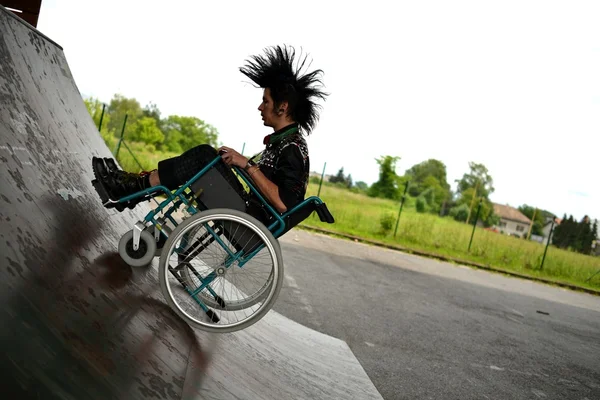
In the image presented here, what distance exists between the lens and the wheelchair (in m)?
2.84

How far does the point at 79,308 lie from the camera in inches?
80.1

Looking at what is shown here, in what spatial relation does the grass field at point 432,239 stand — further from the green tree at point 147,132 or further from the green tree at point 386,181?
the green tree at point 386,181

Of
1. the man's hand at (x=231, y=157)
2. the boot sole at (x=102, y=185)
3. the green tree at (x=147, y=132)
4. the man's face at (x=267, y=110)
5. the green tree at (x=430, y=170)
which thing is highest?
the green tree at (x=430, y=170)

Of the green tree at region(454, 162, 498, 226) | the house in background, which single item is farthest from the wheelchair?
the house in background

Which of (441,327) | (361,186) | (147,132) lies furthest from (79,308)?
(361,186)

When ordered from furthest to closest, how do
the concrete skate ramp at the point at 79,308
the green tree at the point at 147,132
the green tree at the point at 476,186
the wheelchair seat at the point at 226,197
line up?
the green tree at the point at 476,186
the green tree at the point at 147,132
the wheelchair seat at the point at 226,197
the concrete skate ramp at the point at 79,308

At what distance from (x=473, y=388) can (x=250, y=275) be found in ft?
8.28

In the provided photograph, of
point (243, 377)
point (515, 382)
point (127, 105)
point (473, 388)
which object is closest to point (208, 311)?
point (243, 377)

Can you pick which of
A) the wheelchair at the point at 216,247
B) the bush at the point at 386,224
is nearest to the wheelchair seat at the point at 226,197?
the wheelchair at the point at 216,247

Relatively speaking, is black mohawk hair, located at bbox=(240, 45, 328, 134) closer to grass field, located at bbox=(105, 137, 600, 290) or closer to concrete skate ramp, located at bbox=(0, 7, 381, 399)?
concrete skate ramp, located at bbox=(0, 7, 381, 399)

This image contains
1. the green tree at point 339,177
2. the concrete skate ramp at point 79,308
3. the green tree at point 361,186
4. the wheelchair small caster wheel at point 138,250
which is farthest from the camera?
the green tree at point 361,186

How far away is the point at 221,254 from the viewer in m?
3.04

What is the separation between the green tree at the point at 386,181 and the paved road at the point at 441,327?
47.3ft

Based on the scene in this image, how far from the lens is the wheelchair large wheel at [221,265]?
2.83 metres
